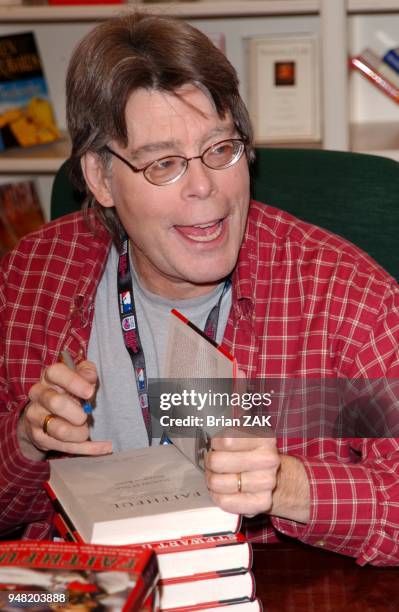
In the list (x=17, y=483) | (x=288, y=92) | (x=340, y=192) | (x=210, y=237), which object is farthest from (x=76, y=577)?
(x=288, y=92)

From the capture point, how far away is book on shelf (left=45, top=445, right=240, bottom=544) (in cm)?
107

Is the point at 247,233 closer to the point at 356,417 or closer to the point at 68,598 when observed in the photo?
the point at 356,417

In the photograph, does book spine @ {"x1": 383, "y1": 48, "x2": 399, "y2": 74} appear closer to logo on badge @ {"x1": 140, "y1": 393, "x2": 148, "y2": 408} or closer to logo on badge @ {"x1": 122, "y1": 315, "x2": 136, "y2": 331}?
logo on badge @ {"x1": 122, "y1": 315, "x2": 136, "y2": 331}

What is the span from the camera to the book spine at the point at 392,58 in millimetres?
2760

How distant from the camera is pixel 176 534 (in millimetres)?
1071

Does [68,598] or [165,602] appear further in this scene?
[165,602]

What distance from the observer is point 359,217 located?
5.74 ft

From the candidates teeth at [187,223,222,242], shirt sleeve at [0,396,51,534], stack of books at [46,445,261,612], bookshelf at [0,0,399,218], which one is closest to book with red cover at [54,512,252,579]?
stack of books at [46,445,261,612]

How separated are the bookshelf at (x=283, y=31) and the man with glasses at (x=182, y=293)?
95 cm

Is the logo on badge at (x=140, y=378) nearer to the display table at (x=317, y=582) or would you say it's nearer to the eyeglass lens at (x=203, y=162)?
the eyeglass lens at (x=203, y=162)

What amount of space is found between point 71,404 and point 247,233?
531mm

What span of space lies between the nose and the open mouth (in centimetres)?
6

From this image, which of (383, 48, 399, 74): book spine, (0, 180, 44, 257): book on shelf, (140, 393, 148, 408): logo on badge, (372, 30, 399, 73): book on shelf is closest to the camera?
(140, 393, 148, 408): logo on badge

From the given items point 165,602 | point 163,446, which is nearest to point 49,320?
point 163,446
